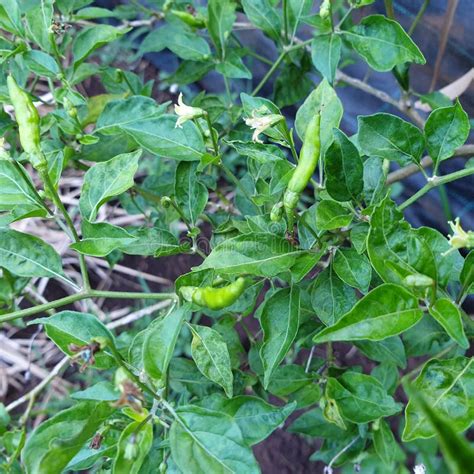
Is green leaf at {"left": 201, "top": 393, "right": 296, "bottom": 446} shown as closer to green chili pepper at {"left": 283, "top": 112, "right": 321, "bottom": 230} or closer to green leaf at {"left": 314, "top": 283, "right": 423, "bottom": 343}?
green leaf at {"left": 314, "top": 283, "right": 423, "bottom": 343}

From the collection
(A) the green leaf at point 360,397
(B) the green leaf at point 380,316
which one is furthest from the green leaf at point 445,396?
(A) the green leaf at point 360,397

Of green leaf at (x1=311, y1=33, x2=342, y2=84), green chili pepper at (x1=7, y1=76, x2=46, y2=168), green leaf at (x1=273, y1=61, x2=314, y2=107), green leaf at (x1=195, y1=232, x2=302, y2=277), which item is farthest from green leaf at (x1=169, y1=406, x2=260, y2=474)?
green leaf at (x1=273, y1=61, x2=314, y2=107)

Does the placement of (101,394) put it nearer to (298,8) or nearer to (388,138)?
(388,138)

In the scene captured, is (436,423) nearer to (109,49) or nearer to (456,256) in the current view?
(456,256)

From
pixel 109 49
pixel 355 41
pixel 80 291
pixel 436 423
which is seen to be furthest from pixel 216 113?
pixel 109 49

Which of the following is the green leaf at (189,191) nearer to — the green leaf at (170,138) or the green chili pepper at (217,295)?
the green leaf at (170,138)

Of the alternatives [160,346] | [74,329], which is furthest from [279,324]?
[74,329]
